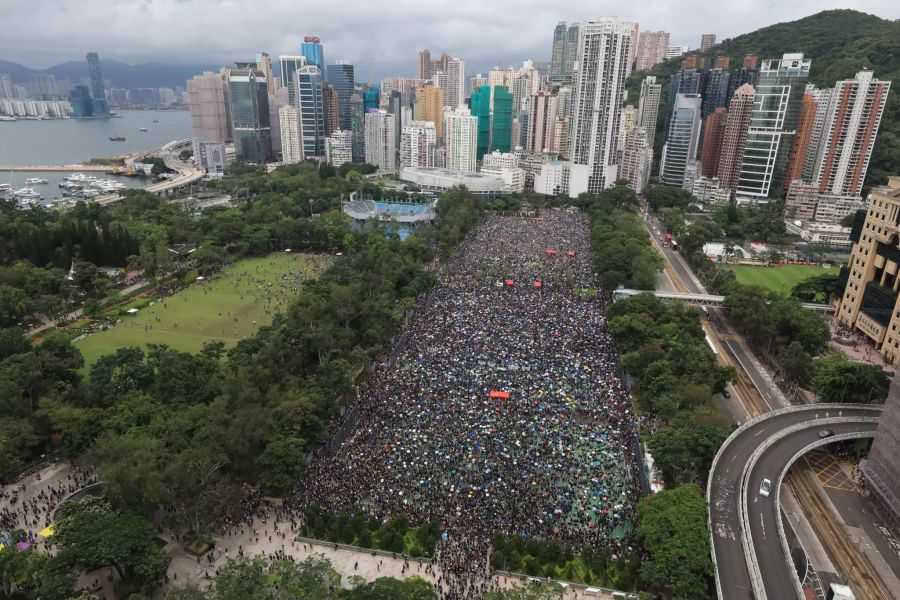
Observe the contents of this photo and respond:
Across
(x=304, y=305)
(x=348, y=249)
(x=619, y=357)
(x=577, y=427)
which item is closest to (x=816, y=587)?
(x=577, y=427)

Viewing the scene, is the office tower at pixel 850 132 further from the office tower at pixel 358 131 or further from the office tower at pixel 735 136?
the office tower at pixel 358 131

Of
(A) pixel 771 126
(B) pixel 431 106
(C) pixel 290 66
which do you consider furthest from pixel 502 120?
(C) pixel 290 66

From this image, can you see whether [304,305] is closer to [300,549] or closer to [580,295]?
[300,549]

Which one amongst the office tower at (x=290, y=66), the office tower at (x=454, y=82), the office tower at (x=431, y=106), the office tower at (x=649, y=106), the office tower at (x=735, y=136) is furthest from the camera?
the office tower at (x=454, y=82)

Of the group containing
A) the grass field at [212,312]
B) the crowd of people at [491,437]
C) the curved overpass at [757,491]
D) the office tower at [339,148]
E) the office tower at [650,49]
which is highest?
the office tower at [650,49]

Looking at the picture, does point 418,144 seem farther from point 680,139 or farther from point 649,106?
point 680,139

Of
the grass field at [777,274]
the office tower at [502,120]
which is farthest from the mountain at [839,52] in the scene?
the grass field at [777,274]
